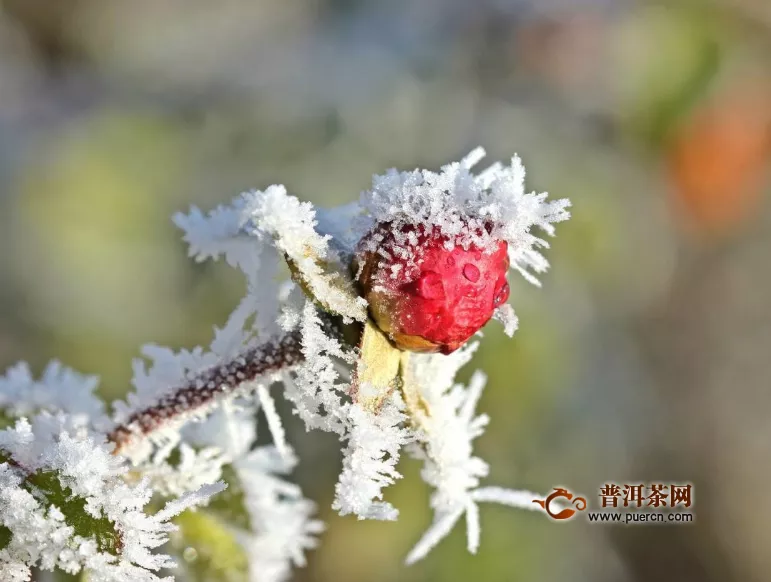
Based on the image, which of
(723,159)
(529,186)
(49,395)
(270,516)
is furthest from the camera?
(723,159)

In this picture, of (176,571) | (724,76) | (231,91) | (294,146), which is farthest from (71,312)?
(724,76)

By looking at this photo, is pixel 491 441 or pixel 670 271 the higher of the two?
pixel 670 271

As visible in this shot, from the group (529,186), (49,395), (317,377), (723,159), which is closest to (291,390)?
(317,377)

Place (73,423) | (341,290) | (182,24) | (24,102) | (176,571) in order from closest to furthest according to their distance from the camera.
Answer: (341,290)
(73,423)
(176,571)
(24,102)
(182,24)

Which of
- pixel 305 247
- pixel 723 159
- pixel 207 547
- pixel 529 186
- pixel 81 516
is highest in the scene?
pixel 723 159

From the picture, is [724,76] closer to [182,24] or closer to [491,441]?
[491,441]

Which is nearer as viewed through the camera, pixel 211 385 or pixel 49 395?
pixel 211 385

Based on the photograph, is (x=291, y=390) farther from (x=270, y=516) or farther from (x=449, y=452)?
(x=270, y=516)

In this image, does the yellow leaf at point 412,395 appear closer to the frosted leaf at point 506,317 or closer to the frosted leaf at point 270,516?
the frosted leaf at point 506,317
